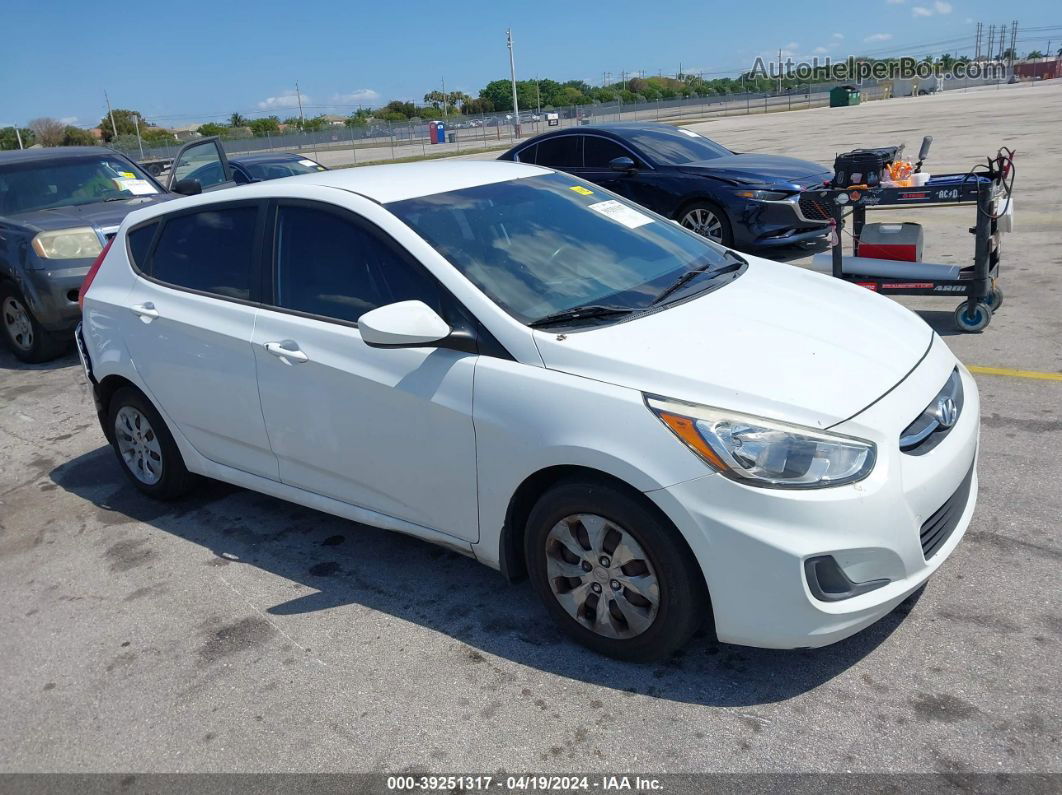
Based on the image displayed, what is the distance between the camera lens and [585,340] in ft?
10.5

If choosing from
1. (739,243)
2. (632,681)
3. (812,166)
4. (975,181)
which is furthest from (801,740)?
(812,166)

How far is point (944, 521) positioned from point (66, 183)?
8.90m

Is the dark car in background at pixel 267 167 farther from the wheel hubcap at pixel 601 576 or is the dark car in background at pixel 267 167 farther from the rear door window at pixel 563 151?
the wheel hubcap at pixel 601 576

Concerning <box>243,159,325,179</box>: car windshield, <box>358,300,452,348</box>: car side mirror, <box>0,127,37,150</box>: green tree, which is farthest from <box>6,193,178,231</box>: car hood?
<box>0,127,37,150</box>: green tree

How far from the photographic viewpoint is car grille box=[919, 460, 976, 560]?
2963 millimetres

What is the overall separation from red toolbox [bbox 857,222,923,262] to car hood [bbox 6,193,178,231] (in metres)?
6.07

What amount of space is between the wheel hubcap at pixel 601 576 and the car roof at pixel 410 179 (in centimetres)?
164

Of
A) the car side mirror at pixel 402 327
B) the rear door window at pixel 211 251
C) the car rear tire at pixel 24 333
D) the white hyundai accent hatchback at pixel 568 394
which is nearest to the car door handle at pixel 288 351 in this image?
the white hyundai accent hatchback at pixel 568 394

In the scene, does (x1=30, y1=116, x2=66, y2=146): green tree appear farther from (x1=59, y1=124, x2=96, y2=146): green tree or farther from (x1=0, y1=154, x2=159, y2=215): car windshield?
(x1=0, y1=154, x2=159, y2=215): car windshield

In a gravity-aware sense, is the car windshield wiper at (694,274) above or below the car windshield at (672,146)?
below

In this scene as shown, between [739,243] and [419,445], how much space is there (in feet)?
22.5

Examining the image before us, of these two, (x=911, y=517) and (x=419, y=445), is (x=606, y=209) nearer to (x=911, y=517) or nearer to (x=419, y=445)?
(x=419, y=445)

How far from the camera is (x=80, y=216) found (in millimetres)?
8445

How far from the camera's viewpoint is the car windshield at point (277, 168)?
44.8ft
